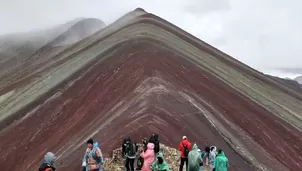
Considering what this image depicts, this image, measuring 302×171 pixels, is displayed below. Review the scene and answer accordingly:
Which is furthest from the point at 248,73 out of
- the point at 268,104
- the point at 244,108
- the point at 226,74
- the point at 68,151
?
the point at 68,151

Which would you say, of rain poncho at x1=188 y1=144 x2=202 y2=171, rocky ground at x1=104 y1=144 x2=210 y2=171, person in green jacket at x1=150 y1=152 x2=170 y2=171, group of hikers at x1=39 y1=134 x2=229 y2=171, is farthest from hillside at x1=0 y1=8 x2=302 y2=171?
person in green jacket at x1=150 y1=152 x2=170 y2=171

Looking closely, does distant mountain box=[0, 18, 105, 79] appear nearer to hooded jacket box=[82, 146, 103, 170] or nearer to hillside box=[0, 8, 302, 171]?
hillside box=[0, 8, 302, 171]

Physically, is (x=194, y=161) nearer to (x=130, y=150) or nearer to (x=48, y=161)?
(x=130, y=150)

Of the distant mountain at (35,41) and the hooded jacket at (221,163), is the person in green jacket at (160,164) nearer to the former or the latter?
the hooded jacket at (221,163)

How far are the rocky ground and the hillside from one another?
2.88ft

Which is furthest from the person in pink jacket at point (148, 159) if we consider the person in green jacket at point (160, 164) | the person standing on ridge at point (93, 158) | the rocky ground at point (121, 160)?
the rocky ground at point (121, 160)

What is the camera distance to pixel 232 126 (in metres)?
32.6

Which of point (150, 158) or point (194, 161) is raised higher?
point (150, 158)

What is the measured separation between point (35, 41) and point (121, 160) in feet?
363

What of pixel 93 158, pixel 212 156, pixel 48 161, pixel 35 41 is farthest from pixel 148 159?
pixel 35 41

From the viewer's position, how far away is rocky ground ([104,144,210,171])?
68.6 ft

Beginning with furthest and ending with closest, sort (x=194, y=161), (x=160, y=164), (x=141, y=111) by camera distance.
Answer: (x=141, y=111), (x=194, y=161), (x=160, y=164)

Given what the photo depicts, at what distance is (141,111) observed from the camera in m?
27.7

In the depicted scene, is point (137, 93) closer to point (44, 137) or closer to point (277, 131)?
point (44, 137)
